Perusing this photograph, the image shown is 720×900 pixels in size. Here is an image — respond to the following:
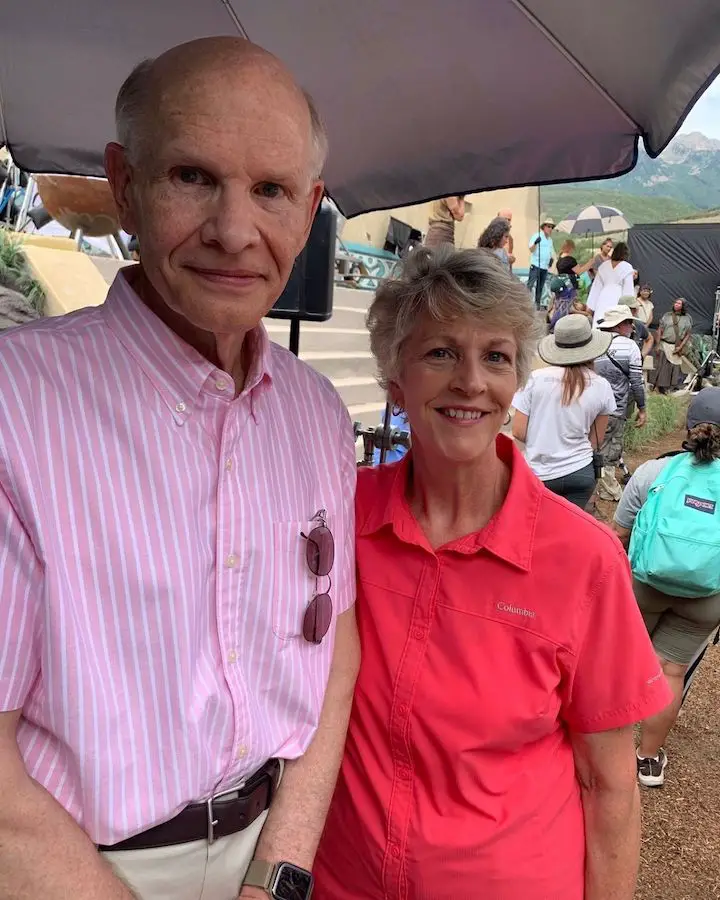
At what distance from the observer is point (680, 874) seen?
10.7 feet

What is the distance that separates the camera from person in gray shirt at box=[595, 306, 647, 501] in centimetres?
689

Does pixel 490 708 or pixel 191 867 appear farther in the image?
pixel 490 708

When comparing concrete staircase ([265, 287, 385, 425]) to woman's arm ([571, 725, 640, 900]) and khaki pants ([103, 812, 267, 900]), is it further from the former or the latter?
khaki pants ([103, 812, 267, 900])

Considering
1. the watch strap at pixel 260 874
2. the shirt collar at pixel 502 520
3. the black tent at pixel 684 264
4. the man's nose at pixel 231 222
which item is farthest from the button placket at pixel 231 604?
the black tent at pixel 684 264

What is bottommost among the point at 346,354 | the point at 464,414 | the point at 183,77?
the point at 346,354

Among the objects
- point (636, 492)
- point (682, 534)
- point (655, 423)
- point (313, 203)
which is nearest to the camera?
point (313, 203)

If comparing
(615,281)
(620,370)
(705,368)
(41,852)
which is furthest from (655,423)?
(41,852)

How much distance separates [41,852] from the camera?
3.42 ft

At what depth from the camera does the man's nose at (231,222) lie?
3.62ft

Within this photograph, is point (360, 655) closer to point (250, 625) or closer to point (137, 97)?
point (250, 625)

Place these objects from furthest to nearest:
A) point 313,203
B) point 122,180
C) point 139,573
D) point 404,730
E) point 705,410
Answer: point 705,410 < point 404,730 < point 313,203 < point 122,180 < point 139,573

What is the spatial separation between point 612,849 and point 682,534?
2027 millimetres

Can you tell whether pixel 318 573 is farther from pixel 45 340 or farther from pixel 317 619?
pixel 45 340

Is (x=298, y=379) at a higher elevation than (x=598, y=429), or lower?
higher
